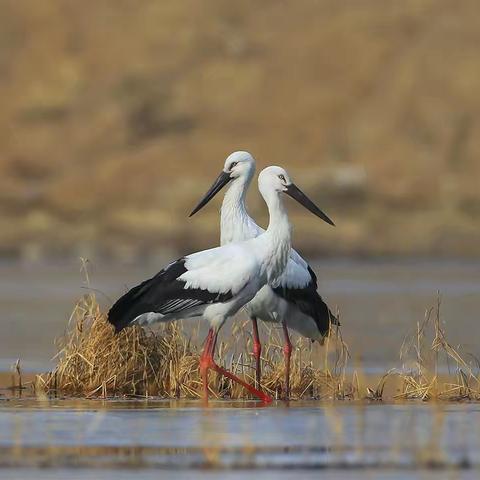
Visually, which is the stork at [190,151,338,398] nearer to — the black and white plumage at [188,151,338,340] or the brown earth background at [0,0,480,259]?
the black and white plumage at [188,151,338,340]

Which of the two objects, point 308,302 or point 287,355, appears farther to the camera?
point 308,302

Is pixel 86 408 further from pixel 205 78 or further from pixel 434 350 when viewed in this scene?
pixel 205 78

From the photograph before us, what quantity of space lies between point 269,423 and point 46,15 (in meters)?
71.6

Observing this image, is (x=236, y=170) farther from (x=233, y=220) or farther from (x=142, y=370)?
(x=142, y=370)

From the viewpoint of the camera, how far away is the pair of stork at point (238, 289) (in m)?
13.2

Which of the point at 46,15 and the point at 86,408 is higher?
the point at 46,15

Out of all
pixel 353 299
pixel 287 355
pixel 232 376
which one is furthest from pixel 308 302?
pixel 353 299

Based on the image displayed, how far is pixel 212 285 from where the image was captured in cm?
1323

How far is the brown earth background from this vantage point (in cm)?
5903

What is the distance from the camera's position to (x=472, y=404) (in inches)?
488

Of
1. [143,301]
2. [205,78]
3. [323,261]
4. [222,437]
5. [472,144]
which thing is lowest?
[222,437]

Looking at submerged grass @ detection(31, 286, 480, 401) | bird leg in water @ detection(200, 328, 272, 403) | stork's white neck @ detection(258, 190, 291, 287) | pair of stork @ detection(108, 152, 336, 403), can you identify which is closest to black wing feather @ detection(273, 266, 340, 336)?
pair of stork @ detection(108, 152, 336, 403)

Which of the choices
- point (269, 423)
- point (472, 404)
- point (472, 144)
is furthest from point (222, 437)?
point (472, 144)

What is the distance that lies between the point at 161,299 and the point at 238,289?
0.53 m
